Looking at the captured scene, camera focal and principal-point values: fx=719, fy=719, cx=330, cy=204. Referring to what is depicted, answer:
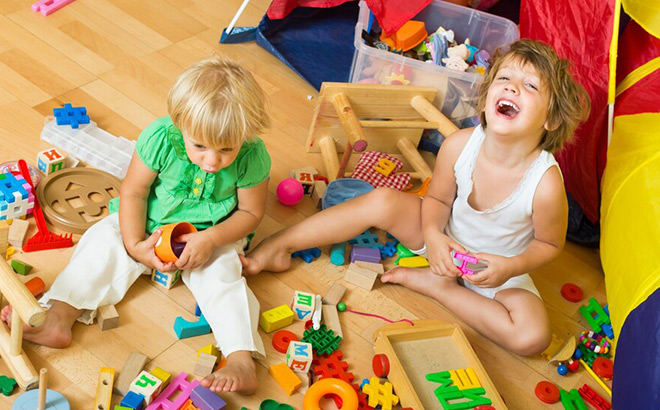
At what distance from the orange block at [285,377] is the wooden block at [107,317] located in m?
0.27

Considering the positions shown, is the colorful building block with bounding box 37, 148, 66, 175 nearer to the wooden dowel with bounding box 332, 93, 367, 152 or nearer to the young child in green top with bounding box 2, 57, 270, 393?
the young child in green top with bounding box 2, 57, 270, 393

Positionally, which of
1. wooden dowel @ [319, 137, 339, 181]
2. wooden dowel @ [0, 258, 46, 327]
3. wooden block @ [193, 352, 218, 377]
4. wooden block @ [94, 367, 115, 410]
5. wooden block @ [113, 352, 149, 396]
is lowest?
wooden block @ [113, 352, 149, 396]

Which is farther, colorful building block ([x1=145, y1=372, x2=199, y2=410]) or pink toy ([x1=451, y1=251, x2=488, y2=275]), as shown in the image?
pink toy ([x1=451, y1=251, x2=488, y2=275])

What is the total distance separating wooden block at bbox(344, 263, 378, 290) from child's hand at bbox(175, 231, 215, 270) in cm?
29

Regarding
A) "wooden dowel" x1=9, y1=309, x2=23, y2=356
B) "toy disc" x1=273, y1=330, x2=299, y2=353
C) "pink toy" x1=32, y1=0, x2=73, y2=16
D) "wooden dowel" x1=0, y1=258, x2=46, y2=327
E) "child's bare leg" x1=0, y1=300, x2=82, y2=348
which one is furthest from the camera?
"pink toy" x1=32, y1=0, x2=73, y2=16

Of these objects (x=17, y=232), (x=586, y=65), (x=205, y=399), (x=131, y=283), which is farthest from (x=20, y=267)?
(x=586, y=65)

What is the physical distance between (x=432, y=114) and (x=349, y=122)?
Result: 245 millimetres

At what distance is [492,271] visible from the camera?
4.10ft

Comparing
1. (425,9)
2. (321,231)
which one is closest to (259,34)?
(425,9)

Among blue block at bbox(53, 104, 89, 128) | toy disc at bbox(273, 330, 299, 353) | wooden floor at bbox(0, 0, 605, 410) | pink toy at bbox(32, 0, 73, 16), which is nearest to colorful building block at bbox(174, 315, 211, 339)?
wooden floor at bbox(0, 0, 605, 410)

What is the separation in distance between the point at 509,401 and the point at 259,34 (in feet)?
3.81

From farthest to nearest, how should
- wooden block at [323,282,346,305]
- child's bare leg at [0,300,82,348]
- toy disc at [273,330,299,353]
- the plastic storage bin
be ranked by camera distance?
the plastic storage bin → wooden block at [323,282,346,305] → toy disc at [273,330,299,353] → child's bare leg at [0,300,82,348]

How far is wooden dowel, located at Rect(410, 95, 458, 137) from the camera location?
158 cm

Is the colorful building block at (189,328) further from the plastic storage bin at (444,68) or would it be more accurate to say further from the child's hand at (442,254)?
the plastic storage bin at (444,68)
